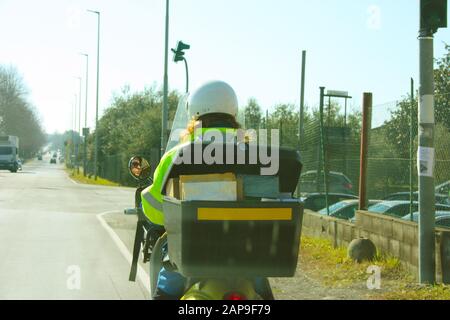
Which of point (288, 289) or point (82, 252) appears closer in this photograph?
point (288, 289)

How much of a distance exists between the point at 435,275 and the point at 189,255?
5506 millimetres

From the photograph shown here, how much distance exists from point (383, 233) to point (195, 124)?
627cm

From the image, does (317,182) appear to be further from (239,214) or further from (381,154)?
(239,214)

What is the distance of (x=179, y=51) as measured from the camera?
65.0ft

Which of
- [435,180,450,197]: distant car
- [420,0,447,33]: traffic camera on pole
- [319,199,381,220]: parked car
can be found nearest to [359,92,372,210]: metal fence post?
[435,180,450,197]: distant car

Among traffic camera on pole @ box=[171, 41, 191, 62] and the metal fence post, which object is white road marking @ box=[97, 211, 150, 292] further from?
traffic camera on pole @ box=[171, 41, 191, 62]

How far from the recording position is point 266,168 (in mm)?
3344

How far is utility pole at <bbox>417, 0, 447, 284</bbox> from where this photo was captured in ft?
25.6

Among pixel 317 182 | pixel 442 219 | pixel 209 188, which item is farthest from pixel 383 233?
pixel 209 188

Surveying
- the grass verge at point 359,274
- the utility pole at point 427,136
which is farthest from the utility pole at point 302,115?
the utility pole at point 427,136

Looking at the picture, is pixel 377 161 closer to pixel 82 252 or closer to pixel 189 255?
pixel 82 252

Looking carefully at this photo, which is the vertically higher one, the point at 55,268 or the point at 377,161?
the point at 377,161
